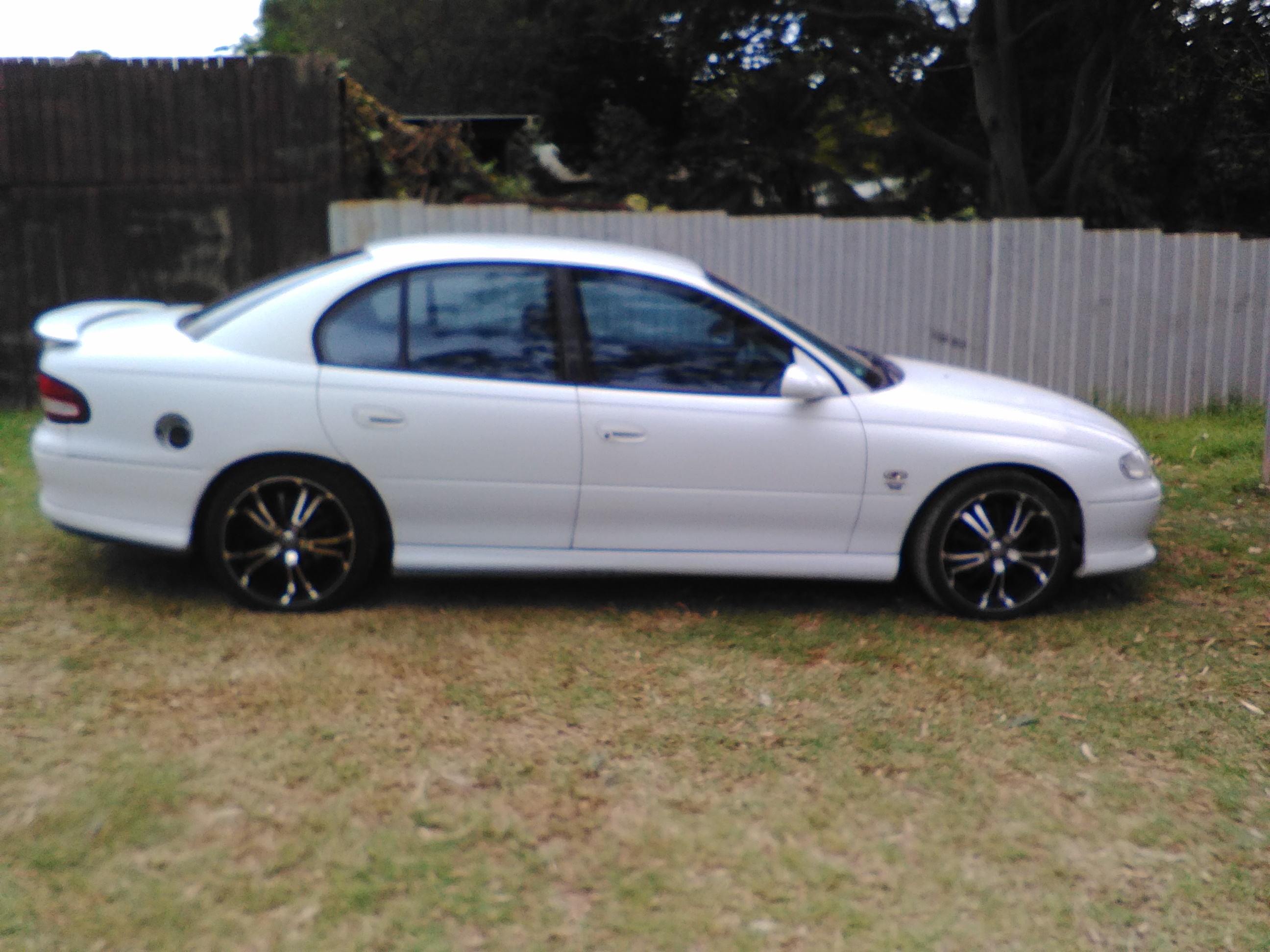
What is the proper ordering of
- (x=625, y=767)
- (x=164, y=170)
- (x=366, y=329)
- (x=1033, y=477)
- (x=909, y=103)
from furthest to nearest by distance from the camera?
(x=909, y=103) < (x=164, y=170) < (x=1033, y=477) < (x=366, y=329) < (x=625, y=767)

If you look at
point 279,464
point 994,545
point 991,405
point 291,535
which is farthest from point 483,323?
point 994,545

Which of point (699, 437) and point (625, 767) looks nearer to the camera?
point (625, 767)

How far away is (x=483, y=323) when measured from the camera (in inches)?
201

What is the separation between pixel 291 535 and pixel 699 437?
1719 millimetres

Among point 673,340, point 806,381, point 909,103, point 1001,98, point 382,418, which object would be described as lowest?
point 382,418

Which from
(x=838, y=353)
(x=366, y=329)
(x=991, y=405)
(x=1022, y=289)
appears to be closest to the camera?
(x=366, y=329)

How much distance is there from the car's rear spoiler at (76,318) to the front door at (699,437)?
2139mm

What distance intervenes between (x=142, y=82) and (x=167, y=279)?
1.52 metres

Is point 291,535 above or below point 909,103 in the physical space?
below

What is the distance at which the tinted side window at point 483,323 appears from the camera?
5039 millimetres

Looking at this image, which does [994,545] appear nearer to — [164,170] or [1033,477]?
[1033,477]

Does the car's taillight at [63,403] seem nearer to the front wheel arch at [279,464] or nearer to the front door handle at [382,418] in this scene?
the front wheel arch at [279,464]

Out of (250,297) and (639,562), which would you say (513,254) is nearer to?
(250,297)

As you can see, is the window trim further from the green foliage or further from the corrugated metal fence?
the green foliage
